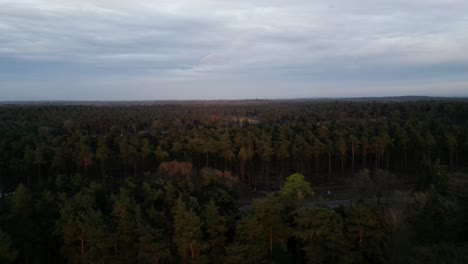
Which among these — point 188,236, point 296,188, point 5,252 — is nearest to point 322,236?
point 188,236

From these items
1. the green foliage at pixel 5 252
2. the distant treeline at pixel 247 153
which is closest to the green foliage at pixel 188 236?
the green foliage at pixel 5 252

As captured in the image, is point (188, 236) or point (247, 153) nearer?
point (188, 236)

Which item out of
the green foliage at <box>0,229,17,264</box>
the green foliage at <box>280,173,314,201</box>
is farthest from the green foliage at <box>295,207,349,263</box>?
the green foliage at <box>280,173,314,201</box>

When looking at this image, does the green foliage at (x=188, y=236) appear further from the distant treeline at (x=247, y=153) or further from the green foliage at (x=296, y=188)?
the distant treeline at (x=247, y=153)

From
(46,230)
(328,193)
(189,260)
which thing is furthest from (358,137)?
(46,230)

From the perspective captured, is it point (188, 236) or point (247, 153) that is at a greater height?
point (247, 153)

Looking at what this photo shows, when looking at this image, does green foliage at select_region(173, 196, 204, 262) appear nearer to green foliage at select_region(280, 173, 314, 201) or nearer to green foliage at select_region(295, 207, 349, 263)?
green foliage at select_region(295, 207, 349, 263)

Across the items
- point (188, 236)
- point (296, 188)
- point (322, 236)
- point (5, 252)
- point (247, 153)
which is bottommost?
point (296, 188)

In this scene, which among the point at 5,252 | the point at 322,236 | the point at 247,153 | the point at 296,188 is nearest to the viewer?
the point at 5,252

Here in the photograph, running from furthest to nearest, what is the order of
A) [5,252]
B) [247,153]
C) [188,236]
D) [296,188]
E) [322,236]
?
[247,153] < [296,188] < [322,236] < [188,236] < [5,252]

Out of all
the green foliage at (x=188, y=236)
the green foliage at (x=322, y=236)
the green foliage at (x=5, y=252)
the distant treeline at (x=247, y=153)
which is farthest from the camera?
the distant treeline at (x=247, y=153)

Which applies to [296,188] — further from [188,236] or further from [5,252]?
[5,252]
